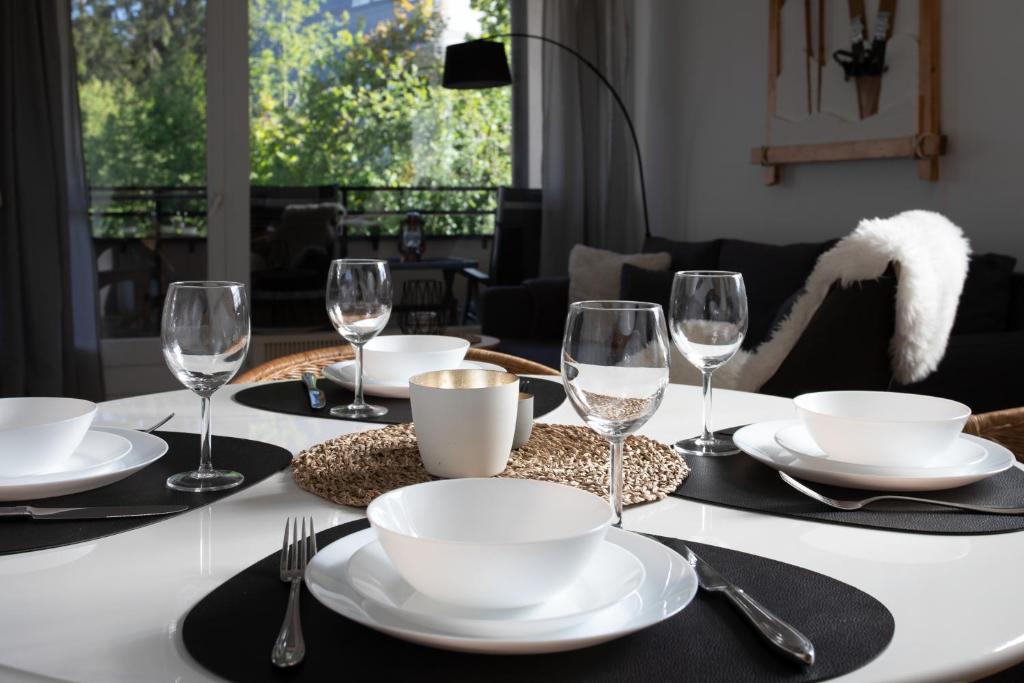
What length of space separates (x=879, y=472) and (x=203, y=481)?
67 centimetres

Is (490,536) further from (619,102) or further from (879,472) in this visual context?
(619,102)

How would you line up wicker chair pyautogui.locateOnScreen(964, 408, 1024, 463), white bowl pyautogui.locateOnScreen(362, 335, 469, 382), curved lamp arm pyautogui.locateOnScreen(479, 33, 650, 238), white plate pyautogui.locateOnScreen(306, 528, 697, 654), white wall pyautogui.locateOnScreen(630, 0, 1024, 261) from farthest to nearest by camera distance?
curved lamp arm pyautogui.locateOnScreen(479, 33, 650, 238) → white wall pyautogui.locateOnScreen(630, 0, 1024, 261) → white bowl pyautogui.locateOnScreen(362, 335, 469, 382) → wicker chair pyautogui.locateOnScreen(964, 408, 1024, 463) → white plate pyautogui.locateOnScreen(306, 528, 697, 654)

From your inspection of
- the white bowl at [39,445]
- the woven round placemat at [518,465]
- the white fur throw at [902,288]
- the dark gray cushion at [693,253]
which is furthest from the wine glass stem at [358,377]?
the dark gray cushion at [693,253]

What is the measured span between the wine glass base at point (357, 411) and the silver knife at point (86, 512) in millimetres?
454

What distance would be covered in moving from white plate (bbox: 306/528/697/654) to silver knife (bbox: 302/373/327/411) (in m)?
0.69

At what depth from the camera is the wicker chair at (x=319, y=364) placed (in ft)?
6.11

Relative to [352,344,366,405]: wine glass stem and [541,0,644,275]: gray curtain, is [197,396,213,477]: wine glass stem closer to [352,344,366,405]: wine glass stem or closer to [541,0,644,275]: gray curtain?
[352,344,366,405]: wine glass stem

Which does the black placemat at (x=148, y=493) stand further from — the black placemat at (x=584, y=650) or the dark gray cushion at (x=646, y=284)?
the dark gray cushion at (x=646, y=284)

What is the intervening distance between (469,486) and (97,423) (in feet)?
2.42

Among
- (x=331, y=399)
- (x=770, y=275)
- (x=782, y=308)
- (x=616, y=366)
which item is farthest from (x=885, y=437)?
(x=770, y=275)

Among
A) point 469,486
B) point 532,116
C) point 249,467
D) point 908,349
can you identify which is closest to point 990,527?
point 469,486

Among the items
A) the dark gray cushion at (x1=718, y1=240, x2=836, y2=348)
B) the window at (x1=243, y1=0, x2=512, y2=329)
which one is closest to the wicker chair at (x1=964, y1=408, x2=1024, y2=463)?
the dark gray cushion at (x1=718, y1=240, x2=836, y2=348)

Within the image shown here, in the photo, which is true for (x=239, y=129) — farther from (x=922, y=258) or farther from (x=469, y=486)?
(x=469, y=486)

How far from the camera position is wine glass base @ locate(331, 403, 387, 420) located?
1338mm
